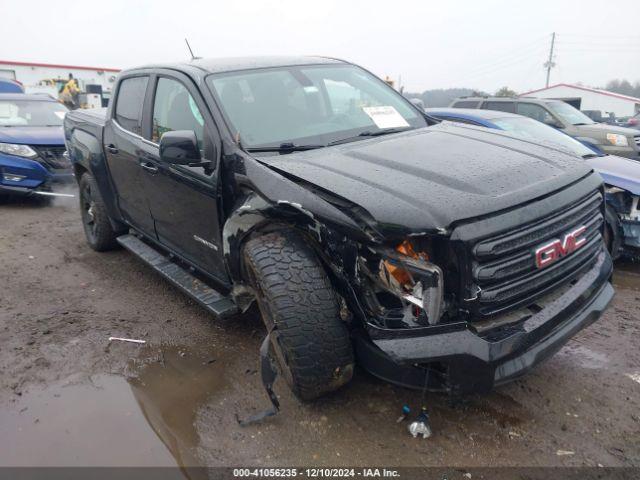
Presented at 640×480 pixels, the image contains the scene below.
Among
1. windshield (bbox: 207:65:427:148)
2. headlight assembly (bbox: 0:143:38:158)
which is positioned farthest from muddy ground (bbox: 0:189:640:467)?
headlight assembly (bbox: 0:143:38:158)

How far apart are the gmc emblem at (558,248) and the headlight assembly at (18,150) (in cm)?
750

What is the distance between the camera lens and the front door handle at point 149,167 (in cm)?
389

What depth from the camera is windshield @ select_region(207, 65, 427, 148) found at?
3.25m

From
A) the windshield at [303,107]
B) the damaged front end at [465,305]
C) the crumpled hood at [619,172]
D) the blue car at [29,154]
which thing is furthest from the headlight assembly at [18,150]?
the crumpled hood at [619,172]

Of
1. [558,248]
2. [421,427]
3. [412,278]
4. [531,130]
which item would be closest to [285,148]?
[412,278]

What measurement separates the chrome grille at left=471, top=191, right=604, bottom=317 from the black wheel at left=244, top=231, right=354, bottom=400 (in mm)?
720

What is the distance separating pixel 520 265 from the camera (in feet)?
7.87

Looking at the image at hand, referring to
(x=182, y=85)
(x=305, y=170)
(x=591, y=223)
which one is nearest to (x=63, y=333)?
(x=182, y=85)

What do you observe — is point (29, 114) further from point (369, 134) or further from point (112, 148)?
point (369, 134)

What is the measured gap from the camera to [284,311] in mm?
2561

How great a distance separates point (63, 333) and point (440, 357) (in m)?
3.00

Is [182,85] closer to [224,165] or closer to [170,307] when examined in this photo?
[224,165]

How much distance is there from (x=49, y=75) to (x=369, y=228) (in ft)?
96.1

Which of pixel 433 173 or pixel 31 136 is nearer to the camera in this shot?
pixel 433 173
